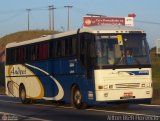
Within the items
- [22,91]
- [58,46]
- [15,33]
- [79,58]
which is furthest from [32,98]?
[15,33]

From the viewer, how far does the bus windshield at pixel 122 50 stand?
21.3 meters

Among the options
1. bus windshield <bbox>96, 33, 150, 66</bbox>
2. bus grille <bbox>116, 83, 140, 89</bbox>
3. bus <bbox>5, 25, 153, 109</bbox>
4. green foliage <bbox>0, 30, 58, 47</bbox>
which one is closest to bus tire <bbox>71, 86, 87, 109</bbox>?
bus <bbox>5, 25, 153, 109</bbox>

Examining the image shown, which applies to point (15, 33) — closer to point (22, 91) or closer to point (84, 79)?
point (22, 91)

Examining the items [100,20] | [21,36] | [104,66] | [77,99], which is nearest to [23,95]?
[77,99]

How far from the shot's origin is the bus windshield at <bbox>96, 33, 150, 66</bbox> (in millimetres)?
21328

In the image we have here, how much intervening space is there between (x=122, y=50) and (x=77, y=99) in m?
3.13

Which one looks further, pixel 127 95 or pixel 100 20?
pixel 100 20

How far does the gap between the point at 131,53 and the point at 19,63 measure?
32.9 feet

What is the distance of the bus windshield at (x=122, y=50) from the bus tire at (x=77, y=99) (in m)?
2.21

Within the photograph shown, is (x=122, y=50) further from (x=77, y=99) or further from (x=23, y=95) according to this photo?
(x=23, y=95)

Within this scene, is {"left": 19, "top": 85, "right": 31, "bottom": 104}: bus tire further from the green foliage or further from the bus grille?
the green foliage

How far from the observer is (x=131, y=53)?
71.0 ft

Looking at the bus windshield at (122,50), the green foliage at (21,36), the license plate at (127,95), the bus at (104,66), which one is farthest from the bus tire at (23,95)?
the green foliage at (21,36)

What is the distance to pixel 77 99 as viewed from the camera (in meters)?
23.1
